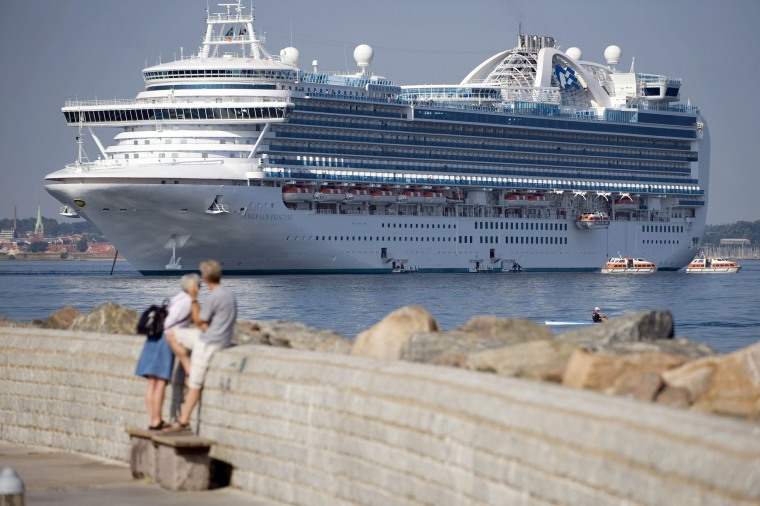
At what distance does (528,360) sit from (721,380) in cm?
137

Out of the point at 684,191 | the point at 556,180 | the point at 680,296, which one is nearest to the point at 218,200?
the point at 680,296

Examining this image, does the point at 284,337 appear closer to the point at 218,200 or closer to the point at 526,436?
the point at 526,436

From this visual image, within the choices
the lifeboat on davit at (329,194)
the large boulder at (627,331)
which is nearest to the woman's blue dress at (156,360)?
the large boulder at (627,331)

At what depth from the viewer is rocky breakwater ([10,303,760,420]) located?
805 cm

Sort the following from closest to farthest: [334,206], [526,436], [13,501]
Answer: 1. [526,436]
2. [13,501]
3. [334,206]

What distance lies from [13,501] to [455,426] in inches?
89.5

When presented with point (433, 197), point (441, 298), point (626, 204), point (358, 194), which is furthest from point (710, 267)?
point (441, 298)

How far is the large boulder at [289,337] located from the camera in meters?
12.7

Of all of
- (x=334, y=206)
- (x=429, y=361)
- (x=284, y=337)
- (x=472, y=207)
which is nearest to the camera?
(x=429, y=361)

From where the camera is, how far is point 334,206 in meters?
71.8

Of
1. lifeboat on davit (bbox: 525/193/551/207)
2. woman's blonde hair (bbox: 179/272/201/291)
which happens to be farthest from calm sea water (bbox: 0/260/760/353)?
woman's blonde hair (bbox: 179/272/201/291)

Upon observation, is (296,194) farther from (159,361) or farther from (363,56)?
(159,361)

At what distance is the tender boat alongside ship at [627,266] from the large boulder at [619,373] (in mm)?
76951

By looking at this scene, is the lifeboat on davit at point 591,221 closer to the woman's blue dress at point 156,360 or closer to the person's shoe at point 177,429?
the woman's blue dress at point 156,360
